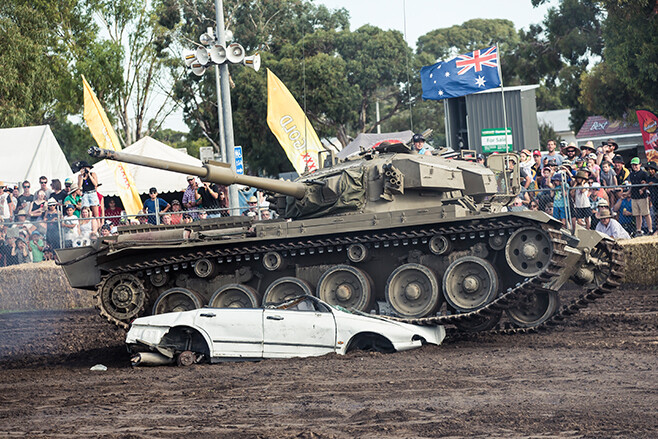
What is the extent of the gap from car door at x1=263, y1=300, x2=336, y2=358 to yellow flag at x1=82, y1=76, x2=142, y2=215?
11.6 metres

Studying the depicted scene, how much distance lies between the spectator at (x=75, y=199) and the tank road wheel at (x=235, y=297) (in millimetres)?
8119

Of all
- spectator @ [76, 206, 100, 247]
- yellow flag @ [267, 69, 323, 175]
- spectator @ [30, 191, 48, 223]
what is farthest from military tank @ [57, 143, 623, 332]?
yellow flag @ [267, 69, 323, 175]

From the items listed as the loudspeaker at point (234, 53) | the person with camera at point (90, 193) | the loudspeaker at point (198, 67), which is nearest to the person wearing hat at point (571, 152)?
the loudspeaker at point (234, 53)

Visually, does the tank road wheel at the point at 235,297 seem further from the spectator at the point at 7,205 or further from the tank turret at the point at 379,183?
the spectator at the point at 7,205

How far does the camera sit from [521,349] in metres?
12.5

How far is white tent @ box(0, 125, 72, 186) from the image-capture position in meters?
30.8

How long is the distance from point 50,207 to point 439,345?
493 inches

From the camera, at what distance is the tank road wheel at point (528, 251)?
13.5 metres

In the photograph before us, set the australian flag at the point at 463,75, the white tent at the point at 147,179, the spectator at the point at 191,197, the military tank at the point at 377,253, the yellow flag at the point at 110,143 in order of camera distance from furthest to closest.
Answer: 1. the white tent at the point at 147,179
2. the australian flag at the point at 463,75
3. the yellow flag at the point at 110,143
4. the spectator at the point at 191,197
5. the military tank at the point at 377,253

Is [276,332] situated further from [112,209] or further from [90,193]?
[112,209]

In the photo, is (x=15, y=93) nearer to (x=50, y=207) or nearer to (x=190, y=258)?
(x=50, y=207)

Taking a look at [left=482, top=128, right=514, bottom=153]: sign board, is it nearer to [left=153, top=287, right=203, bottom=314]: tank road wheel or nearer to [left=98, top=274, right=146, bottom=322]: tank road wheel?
[left=153, top=287, right=203, bottom=314]: tank road wheel

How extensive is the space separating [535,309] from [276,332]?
470 centimetres

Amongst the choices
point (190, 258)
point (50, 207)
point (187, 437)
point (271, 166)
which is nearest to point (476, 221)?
point (190, 258)
